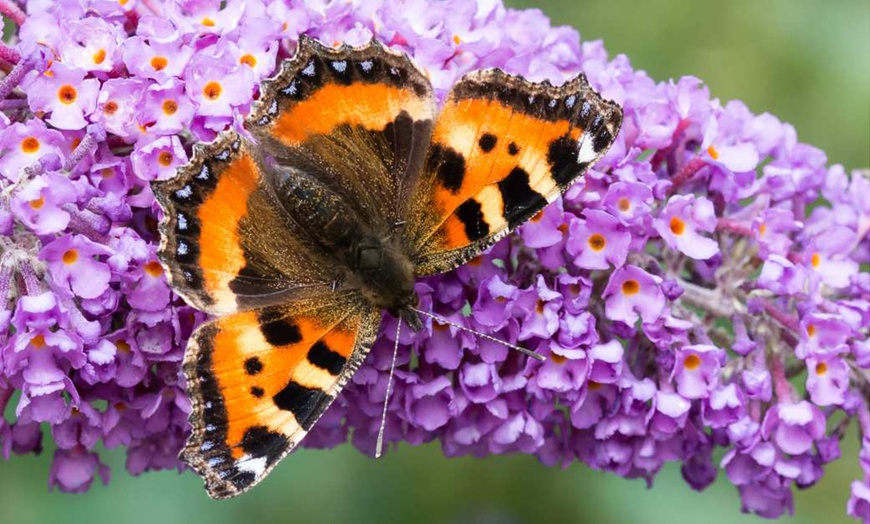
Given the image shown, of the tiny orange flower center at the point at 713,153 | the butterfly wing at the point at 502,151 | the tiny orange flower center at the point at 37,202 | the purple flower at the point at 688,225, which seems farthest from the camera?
the tiny orange flower center at the point at 713,153

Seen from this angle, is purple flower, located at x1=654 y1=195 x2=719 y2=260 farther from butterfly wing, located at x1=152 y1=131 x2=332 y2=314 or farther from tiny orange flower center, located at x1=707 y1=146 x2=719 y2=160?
butterfly wing, located at x1=152 y1=131 x2=332 y2=314

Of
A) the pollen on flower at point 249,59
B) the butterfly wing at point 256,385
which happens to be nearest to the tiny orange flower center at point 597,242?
the butterfly wing at point 256,385

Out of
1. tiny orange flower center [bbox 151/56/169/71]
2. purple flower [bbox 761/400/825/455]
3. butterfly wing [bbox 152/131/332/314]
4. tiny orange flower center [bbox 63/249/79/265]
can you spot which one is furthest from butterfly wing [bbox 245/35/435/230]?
purple flower [bbox 761/400/825/455]

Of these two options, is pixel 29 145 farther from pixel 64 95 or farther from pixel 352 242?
pixel 352 242

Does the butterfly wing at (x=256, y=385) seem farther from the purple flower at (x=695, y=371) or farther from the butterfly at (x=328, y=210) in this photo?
the purple flower at (x=695, y=371)

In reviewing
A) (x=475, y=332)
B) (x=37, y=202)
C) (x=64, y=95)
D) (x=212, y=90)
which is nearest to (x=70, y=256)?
(x=37, y=202)

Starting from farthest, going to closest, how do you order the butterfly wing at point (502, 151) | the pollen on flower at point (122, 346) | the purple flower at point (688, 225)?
the purple flower at point (688, 225)
the pollen on flower at point (122, 346)
the butterfly wing at point (502, 151)

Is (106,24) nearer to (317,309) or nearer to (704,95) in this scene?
(317,309)
